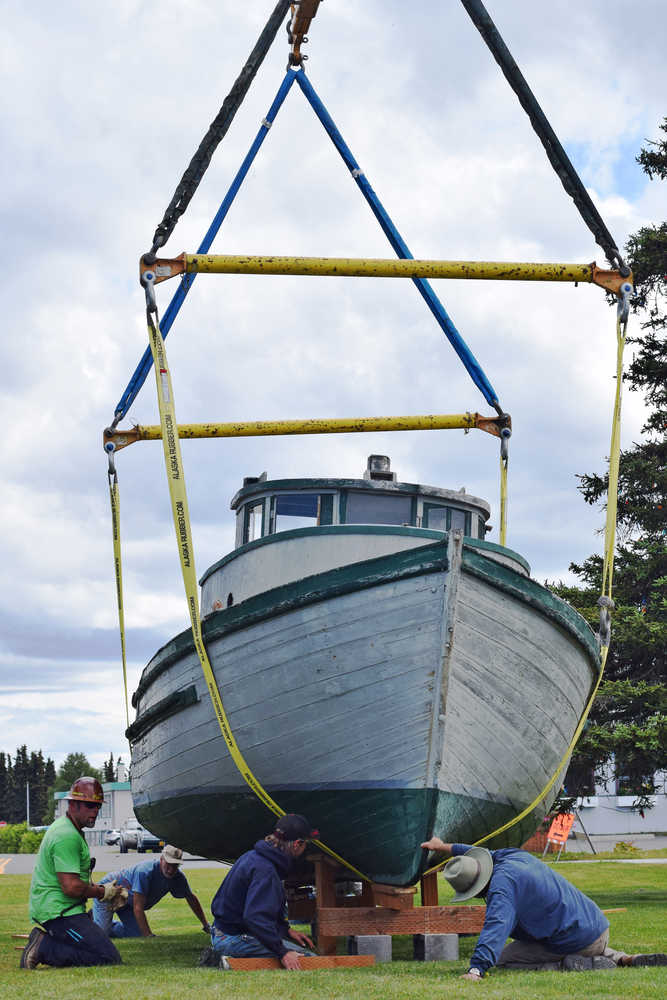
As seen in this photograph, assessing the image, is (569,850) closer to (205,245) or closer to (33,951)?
(205,245)

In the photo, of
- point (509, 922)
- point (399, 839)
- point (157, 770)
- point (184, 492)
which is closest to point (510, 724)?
point (399, 839)

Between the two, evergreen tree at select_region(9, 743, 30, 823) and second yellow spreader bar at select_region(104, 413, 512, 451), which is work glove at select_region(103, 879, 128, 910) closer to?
second yellow spreader bar at select_region(104, 413, 512, 451)

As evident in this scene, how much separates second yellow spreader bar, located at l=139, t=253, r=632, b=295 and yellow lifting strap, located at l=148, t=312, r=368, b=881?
84 cm

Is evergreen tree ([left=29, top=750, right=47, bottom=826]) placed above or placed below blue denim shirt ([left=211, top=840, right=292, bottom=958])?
below

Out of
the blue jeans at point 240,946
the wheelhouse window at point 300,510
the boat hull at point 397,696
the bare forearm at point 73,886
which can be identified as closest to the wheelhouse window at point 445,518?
the wheelhouse window at point 300,510

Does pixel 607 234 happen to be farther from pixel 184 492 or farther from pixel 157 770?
pixel 157 770

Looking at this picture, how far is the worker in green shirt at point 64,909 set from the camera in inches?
332

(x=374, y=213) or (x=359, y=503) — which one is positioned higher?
(x=374, y=213)

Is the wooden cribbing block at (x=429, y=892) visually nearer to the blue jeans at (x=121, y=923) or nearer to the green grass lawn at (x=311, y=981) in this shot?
the green grass lawn at (x=311, y=981)

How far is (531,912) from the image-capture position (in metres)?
7.08

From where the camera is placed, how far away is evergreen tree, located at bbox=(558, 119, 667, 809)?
1727 cm

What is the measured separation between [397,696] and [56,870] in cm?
295

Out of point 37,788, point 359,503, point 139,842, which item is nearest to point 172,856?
point 359,503

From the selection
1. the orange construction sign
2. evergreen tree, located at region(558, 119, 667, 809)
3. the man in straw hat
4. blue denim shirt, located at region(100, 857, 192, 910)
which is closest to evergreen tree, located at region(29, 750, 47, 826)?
the orange construction sign
